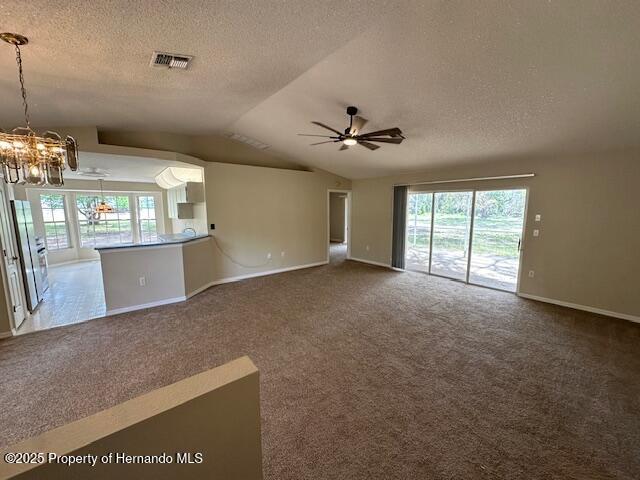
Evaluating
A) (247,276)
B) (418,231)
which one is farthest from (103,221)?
Answer: (418,231)

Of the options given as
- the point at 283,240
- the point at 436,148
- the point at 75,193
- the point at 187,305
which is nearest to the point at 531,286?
the point at 436,148

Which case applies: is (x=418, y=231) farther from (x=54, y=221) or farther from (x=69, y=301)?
(x=54, y=221)

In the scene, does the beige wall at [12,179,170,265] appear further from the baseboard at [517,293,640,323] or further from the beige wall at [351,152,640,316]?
the baseboard at [517,293,640,323]

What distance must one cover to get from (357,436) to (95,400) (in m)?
2.15

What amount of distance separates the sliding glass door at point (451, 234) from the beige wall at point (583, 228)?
0.63 metres

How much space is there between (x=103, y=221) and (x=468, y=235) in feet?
31.6

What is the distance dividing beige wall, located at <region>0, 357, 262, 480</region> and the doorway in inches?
205

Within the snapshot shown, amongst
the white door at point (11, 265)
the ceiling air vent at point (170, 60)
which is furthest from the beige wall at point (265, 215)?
the ceiling air vent at point (170, 60)

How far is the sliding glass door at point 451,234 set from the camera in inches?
212

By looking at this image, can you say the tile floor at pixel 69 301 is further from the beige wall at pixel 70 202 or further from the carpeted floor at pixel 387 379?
the beige wall at pixel 70 202

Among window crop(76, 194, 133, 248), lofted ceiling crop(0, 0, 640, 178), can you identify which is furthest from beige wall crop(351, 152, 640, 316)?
window crop(76, 194, 133, 248)

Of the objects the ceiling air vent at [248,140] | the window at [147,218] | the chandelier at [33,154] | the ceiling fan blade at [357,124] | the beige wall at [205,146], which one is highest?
the ceiling air vent at [248,140]

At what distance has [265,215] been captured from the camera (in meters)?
5.93

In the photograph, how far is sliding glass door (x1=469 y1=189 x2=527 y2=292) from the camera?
468cm
